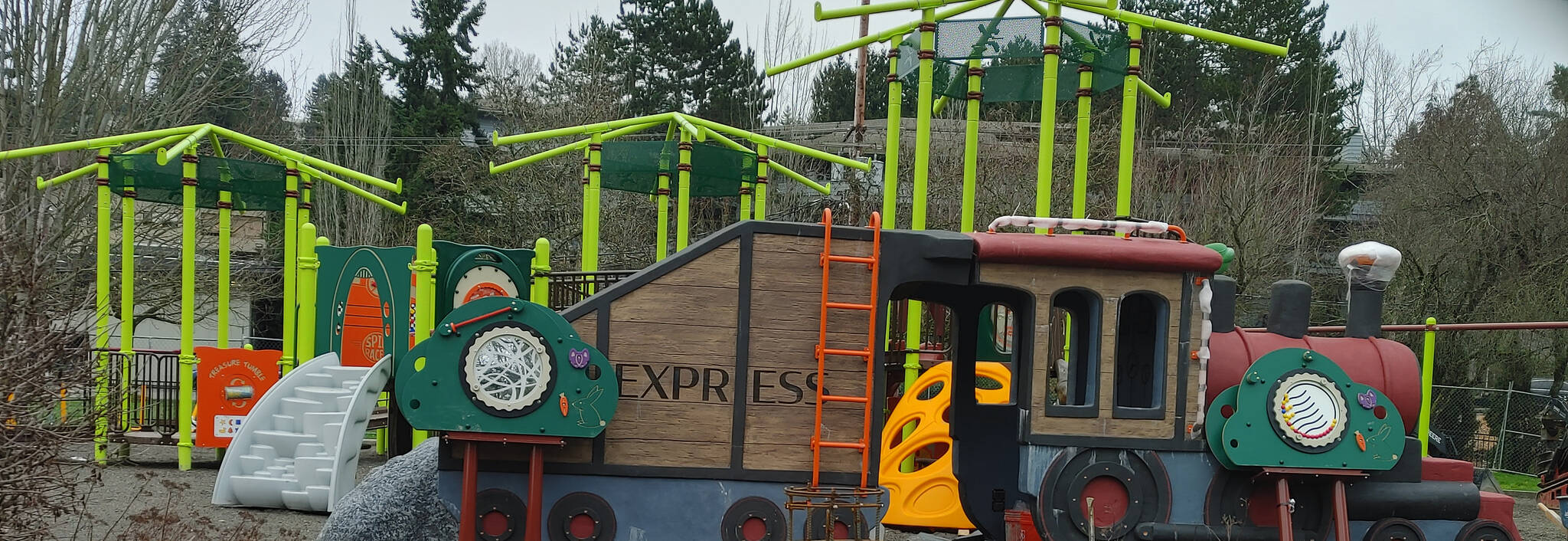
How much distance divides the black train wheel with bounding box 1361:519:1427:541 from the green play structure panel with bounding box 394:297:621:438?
491 centimetres

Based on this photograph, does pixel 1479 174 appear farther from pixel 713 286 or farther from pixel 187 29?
pixel 187 29

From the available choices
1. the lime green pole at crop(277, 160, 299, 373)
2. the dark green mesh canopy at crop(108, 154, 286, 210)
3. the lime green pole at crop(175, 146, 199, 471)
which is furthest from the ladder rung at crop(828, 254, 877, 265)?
the dark green mesh canopy at crop(108, 154, 286, 210)

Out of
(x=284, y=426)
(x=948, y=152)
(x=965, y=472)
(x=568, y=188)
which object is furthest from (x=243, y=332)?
(x=965, y=472)

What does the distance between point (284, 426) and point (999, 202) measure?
45.0 ft

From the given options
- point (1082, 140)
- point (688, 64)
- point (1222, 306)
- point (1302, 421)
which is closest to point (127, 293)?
point (1082, 140)

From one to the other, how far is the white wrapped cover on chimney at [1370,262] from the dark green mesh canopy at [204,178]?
1159 cm

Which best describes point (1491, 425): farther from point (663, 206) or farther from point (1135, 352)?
point (663, 206)

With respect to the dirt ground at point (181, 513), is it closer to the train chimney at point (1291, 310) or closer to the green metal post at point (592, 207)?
the green metal post at point (592, 207)

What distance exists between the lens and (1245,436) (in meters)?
7.04

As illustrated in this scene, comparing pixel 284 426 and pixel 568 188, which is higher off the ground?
pixel 568 188

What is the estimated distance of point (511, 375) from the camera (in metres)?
6.61

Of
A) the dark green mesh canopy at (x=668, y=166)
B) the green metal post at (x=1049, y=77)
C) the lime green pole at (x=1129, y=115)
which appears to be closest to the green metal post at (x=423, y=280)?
the dark green mesh canopy at (x=668, y=166)

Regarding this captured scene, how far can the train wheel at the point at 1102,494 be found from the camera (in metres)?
7.07

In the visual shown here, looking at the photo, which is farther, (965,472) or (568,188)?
(568,188)
